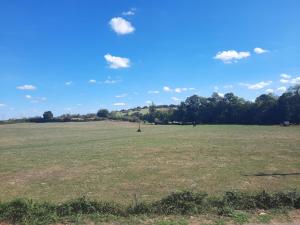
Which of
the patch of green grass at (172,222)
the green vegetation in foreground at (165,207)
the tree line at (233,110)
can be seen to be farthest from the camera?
the tree line at (233,110)

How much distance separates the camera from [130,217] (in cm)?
758

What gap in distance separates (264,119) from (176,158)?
7746 centimetres

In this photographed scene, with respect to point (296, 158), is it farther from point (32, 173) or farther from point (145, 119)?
point (145, 119)

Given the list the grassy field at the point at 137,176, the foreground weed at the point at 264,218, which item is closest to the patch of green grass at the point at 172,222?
the foreground weed at the point at 264,218

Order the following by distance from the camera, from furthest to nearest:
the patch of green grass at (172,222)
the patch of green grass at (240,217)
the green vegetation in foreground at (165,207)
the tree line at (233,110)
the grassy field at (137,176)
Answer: the tree line at (233,110), the grassy field at (137,176), the green vegetation in foreground at (165,207), the patch of green grass at (240,217), the patch of green grass at (172,222)

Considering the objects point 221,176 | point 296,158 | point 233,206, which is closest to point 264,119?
point 296,158

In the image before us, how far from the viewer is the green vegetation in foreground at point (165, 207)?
743 centimetres

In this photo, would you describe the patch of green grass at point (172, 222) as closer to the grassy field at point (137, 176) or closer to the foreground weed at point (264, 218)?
the foreground weed at point (264, 218)

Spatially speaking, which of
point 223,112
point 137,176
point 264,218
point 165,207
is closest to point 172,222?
point 165,207

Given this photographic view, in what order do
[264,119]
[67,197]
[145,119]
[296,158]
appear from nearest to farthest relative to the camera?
1. [67,197]
2. [296,158]
3. [264,119]
4. [145,119]

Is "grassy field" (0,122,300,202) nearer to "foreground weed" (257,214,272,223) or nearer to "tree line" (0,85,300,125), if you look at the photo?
"foreground weed" (257,214,272,223)

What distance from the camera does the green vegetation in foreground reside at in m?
7.43

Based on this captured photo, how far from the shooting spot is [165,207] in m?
7.91

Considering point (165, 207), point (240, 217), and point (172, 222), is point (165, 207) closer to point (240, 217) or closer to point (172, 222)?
point (172, 222)
